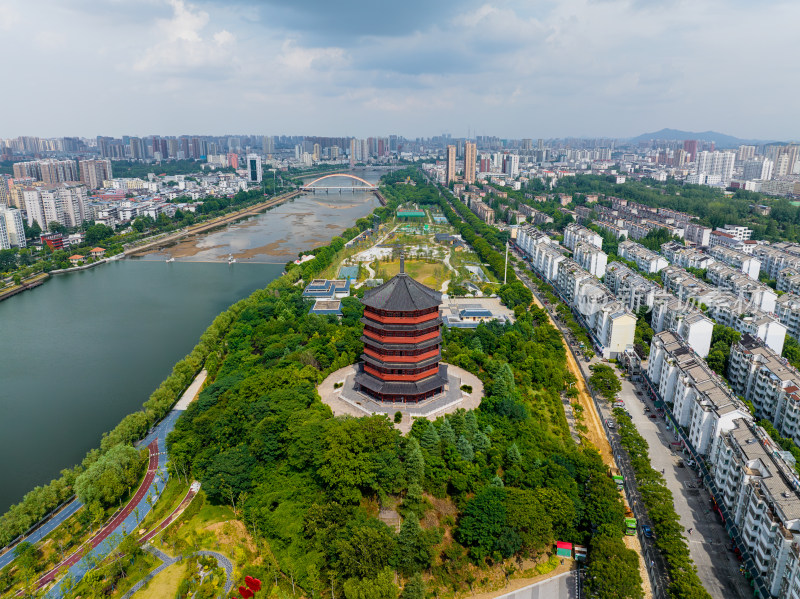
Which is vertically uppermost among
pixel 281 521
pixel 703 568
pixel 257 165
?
pixel 257 165

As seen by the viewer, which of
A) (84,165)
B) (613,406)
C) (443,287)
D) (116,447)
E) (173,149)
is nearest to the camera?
(116,447)

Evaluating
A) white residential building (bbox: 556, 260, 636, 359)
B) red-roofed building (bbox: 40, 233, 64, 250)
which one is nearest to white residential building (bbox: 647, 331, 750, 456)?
white residential building (bbox: 556, 260, 636, 359)

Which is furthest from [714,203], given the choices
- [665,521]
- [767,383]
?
[665,521]

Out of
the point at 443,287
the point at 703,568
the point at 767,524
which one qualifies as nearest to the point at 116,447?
the point at 703,568

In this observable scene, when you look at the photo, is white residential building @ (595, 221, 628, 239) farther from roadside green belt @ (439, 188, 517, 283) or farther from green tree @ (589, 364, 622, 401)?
green tree @ (589, 364, 622, 401)

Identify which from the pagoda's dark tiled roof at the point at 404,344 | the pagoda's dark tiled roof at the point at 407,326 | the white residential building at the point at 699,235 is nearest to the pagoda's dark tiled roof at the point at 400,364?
the pagoda's dark tiled roof at the point at 404,344

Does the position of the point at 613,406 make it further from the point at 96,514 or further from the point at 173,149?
the point at 173,149
